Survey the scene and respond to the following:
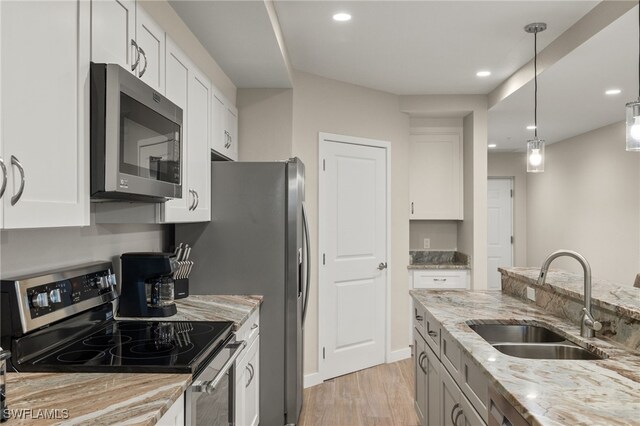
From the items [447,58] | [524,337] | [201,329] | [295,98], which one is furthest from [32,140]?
[447,58]

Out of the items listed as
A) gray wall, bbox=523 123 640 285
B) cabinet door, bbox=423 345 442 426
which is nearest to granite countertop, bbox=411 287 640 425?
cabinet door, bbox=423 345 442 426

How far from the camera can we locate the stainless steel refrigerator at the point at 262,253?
2.87 m

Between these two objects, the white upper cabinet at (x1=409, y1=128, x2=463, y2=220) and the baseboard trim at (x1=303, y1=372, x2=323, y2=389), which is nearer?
the baseboard trim at (x1=303, y1=372, x2=323, y2=389)

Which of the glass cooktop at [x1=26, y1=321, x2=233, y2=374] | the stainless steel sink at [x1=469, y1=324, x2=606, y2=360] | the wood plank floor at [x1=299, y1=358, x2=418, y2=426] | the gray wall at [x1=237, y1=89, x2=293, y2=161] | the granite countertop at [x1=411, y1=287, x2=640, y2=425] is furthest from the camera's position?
the gray wall at [x1=237, y1=89, x2=293, y2=161]

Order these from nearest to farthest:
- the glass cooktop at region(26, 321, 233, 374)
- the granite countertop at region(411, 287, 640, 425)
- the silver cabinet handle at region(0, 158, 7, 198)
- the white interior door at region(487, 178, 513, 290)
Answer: the silver cabinet handle at region(0, 158, 7, 198) → the granite countertop at region(411, 287, 640, 425) → the glass cooktop at region(26, 321, 233, 374) → the white interior door at region(487, 178, 513, 290)

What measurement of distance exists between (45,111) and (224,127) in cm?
201

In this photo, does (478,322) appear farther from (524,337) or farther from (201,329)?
(201,329)

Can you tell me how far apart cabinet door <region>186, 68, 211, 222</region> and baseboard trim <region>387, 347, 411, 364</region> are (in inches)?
102

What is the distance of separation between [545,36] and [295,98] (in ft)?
6.10

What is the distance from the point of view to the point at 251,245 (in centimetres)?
288

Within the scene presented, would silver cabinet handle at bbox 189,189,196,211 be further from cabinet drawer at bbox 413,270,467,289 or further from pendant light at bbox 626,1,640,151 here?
cabinet drawer at bbox 413,270,467,289

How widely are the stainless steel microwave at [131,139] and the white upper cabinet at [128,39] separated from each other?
99 millimetres

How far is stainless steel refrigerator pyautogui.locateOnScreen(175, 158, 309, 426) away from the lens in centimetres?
287

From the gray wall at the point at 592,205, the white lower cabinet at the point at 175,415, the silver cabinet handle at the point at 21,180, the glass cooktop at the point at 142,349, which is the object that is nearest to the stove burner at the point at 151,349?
the glass cooktop at the point at 142,349
